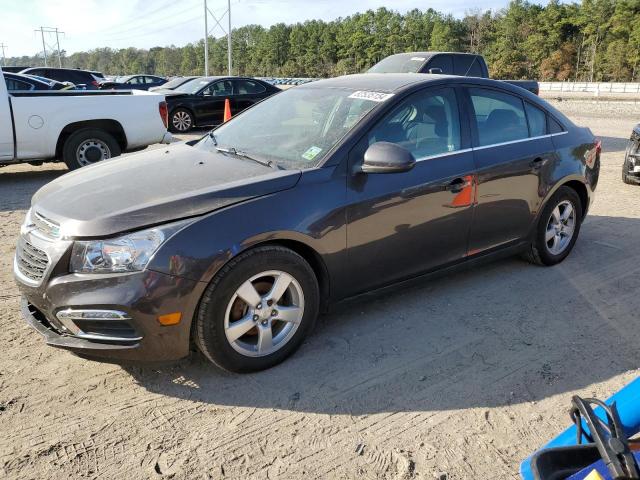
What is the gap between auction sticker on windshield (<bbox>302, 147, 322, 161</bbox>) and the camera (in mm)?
3501

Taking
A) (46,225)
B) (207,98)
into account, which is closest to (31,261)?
(46,225)

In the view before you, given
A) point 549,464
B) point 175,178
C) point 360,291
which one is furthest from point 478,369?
point 175,178

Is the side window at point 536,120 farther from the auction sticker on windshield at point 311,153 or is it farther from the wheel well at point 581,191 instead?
the auction sticker on windshield at point 311,153

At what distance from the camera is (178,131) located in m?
14.7

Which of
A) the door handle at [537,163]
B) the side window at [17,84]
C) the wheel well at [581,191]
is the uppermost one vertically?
the side window at [17,84]

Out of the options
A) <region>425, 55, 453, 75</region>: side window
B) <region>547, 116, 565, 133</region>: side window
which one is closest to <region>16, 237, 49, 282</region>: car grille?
<region>547, 116, 565, 133</region>: side window

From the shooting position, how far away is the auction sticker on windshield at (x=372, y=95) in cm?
376

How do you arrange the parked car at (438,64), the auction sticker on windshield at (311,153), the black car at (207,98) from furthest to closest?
the black car at (207,98) → the parked car at (438,64) → the auction sticker on windshield at (311,153)

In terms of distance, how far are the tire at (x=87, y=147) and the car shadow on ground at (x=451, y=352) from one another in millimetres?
6240

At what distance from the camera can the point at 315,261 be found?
340 cm

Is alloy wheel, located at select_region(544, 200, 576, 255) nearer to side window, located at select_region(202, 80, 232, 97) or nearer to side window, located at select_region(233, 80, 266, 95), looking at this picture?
side window, located at select_region(202, 80, 232, 97)

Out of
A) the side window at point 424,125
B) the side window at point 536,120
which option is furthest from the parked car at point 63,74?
the side window at point 424,125

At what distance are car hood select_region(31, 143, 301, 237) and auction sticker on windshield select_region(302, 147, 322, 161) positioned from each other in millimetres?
216

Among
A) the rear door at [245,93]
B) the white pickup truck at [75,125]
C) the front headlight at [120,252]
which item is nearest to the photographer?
the front headlight at [120,252]
